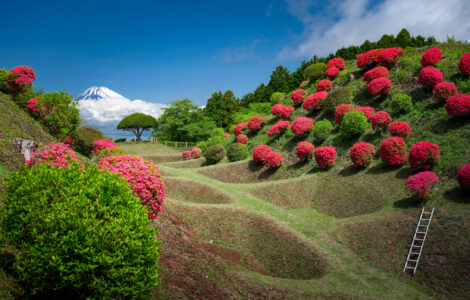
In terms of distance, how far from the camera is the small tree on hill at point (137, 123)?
52.8m

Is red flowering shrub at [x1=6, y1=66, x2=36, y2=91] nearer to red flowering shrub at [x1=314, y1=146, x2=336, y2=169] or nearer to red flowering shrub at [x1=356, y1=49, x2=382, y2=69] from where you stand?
red flowering shrub at [x1=314, y1=146, x2=336, y2=169]

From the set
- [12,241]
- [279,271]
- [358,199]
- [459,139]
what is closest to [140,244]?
[12,241]

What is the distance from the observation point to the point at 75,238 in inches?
140

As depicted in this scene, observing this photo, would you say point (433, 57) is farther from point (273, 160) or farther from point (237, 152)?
point (237, 152)

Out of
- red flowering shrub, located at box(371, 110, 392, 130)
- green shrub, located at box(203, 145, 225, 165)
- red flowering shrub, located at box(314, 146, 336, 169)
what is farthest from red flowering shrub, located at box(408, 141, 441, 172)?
green shrub, located at box(203, 145, 225, 165)

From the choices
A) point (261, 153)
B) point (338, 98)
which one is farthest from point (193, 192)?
point (338, 98)

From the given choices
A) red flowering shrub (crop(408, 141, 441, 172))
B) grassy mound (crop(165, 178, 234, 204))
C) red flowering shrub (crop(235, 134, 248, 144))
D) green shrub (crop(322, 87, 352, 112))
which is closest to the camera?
red flowering shrub (crop(408, 141, 441, 172))

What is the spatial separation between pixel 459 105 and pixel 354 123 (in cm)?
548

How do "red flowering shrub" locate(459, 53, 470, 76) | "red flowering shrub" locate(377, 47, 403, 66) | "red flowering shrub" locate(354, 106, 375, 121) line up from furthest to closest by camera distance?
"red flowering shrub" locate(377, 47, 403, 66) < "red flowering shrub" locate(354, 106, 375, 121) < "red flowering shrub" locate(459, 53, 470, 76)

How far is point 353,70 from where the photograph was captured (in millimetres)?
27125

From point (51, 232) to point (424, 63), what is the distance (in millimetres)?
24544

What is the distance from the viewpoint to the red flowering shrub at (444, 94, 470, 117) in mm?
12586

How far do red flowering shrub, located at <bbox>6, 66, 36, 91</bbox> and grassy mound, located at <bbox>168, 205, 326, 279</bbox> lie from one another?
11.9 m

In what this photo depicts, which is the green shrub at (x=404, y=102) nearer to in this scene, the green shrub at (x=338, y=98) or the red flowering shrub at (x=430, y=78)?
the red flowering shrub at (x=430, y=78)
